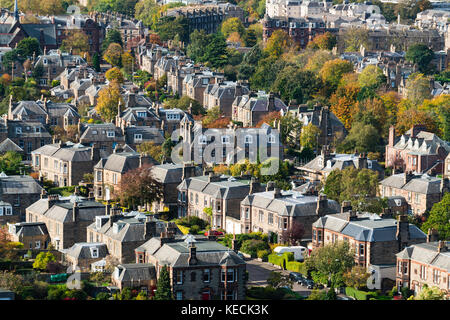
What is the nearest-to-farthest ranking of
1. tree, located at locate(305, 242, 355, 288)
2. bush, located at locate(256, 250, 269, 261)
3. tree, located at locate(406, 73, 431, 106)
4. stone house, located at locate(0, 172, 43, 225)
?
tree, located at locate(305, 242, 355, 288), bush, located at locate(256, 250, 269, 261), stone house, located at locate(0, 172, 43, 225), tree, located at locate(406, 73, 431, 106)

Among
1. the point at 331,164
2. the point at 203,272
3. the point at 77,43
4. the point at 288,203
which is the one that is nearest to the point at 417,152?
the point at 331,164

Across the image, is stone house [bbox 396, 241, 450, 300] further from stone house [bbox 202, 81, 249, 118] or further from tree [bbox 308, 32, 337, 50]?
tree [bbox 308, 32, 337, 50]

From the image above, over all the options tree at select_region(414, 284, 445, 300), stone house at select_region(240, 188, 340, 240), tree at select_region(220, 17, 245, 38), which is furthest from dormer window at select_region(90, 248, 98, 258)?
tree at select_region(220, 17, 245, 38)

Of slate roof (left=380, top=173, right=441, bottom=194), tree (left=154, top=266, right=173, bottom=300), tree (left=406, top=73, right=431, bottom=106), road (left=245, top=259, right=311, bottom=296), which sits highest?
tree (left=406, top=73, right=431, bottom=106)

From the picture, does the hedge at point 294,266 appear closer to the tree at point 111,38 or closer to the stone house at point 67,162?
the stone house at point 67,162

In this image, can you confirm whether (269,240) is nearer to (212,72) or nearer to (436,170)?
(436,170)
